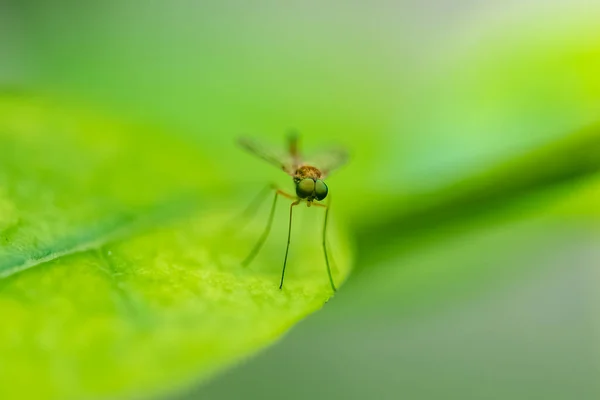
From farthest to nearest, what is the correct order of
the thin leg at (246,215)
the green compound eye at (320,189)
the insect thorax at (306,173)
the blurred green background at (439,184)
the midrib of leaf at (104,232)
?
the insect thorax at (306,173) < the green compound eye at (320,189) < the thin leg at (246,215) < the blurred green background at (439,184) < the midrib of leaf at (104,232)

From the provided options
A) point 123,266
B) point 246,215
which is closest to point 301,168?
point 246,215

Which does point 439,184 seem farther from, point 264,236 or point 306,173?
point 306,173

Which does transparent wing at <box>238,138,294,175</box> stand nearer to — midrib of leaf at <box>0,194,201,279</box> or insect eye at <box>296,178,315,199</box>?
insect eye at <box>296,178,315,199</box>

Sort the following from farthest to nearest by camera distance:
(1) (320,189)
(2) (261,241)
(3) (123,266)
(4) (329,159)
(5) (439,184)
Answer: (4) (329,159) < (1) (320,189) < (2) (261,241) < (5) (439,184) < (3) (123,266)

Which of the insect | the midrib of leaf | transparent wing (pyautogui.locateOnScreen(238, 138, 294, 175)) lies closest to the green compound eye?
the insect

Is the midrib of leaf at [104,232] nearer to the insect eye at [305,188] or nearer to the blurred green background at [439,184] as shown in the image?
the blurred green background at [439,184]

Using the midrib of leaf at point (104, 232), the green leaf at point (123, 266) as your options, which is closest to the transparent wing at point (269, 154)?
the green leaf at point (123, 266)
